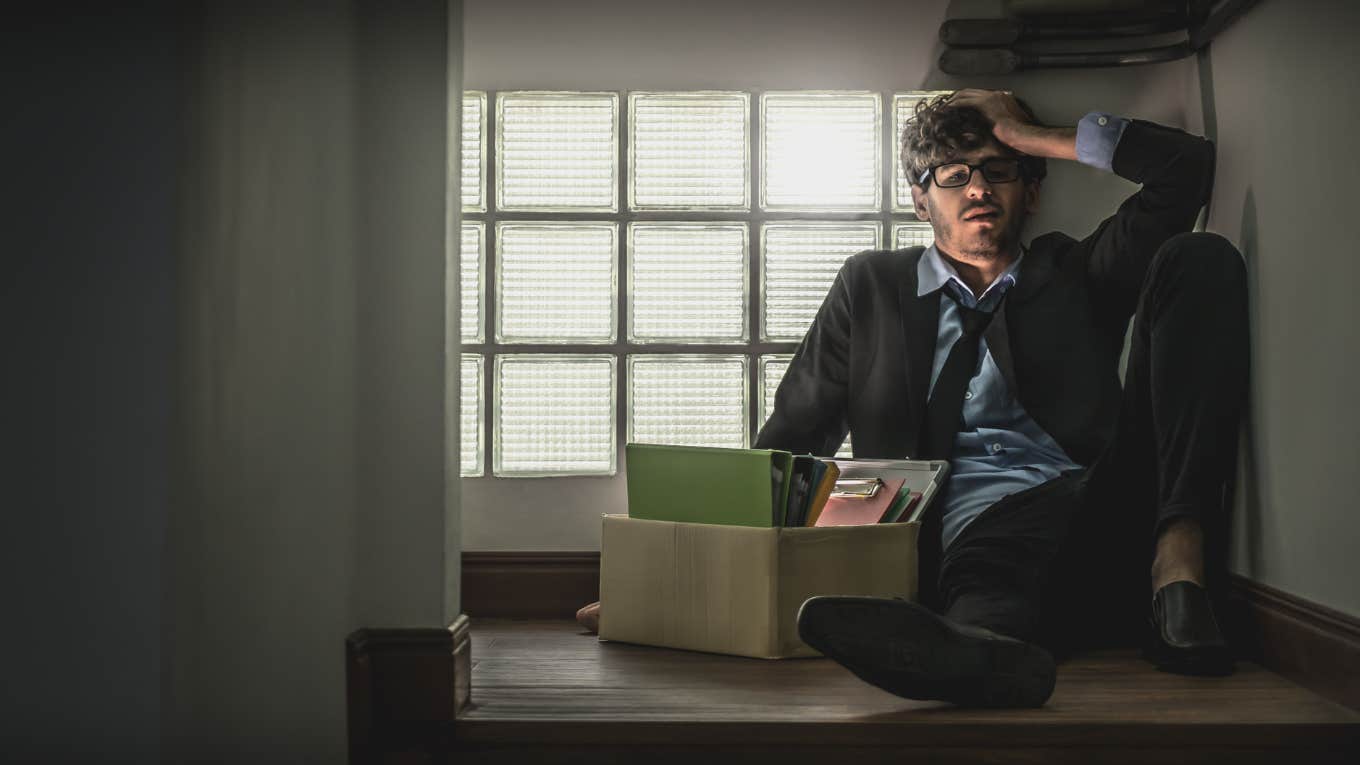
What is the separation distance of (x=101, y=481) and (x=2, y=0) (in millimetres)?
605

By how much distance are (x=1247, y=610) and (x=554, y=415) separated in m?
1.40

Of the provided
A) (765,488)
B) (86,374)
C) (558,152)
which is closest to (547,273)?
(558,152)

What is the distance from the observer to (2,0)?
1268 mm

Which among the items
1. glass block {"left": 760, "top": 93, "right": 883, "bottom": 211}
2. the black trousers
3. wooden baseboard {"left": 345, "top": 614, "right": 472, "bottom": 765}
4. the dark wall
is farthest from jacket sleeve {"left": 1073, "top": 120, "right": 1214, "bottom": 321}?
the dark wall

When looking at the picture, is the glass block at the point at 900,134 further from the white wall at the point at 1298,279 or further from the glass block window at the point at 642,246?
the white wall at the point at 1298,279

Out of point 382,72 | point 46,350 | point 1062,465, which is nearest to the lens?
point 46,350

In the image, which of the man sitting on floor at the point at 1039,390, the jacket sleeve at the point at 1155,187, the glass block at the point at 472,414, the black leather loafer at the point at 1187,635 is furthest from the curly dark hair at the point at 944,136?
the glass block at the point at 472,414

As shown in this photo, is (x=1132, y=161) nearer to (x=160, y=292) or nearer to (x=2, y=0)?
A: (x=160, y=292)

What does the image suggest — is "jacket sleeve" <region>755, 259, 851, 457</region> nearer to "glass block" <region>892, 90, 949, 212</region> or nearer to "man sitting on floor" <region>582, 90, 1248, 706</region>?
"man sitting on floor" <region>582, 90, 1248, 706</region>

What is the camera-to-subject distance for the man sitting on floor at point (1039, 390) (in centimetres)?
170

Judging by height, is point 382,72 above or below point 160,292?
above

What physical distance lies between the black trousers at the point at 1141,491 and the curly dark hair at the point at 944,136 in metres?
0.44

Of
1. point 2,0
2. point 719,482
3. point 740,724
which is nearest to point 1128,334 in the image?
point 719,482

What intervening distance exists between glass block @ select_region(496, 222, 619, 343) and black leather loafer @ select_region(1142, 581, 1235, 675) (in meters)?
1.23
